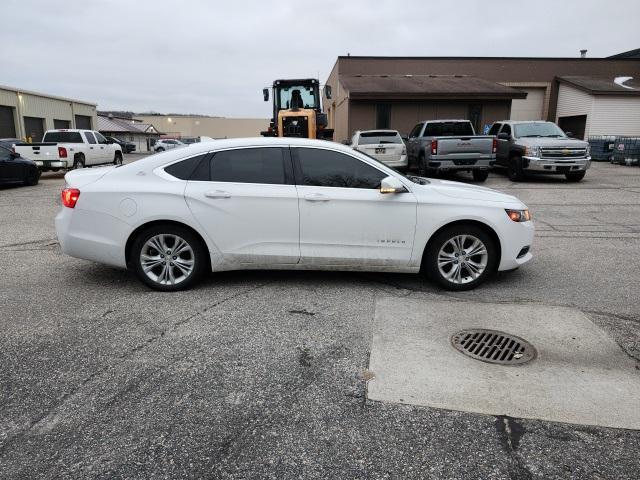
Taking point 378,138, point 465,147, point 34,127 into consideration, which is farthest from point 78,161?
point 34,127

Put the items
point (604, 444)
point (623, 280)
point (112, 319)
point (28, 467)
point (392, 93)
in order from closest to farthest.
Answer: point (28, 467) → point (604, 444) → point (112, 319) → point (623, 280) → point (392, 93)

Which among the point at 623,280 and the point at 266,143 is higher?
the point at 266,143

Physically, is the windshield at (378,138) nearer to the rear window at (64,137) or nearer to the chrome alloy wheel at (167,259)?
the chrome alloy wheel at (167,259)

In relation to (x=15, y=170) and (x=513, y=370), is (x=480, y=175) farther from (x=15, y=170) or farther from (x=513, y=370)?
(x=15, y=170)

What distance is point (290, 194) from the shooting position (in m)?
5.03

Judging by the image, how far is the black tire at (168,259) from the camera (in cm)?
506

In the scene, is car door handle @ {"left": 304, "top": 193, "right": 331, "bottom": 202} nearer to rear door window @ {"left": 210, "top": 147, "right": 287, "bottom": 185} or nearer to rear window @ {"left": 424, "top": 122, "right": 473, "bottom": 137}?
rear door window @ {"left": 210, "top": 147, "right": 287, "bottom": 185}

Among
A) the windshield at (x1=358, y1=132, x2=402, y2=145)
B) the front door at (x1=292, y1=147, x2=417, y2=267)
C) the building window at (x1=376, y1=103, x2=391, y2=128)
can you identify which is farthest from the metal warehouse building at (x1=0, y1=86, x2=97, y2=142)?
the front door at (x1=292, y1=147, x2=417, y2=267)

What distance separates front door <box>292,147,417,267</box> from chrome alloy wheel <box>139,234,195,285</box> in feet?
3.94

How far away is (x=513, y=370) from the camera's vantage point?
11.5 feet

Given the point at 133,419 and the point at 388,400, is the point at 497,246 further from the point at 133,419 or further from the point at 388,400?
the point at 133,419

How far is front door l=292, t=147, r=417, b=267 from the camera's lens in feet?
16.5

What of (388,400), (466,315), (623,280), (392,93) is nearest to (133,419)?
(388,400)

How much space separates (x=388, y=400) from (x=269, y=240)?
2.42 m
